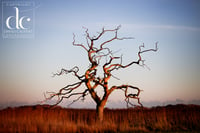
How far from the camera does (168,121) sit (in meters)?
14.9

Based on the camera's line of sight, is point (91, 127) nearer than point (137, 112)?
Yes

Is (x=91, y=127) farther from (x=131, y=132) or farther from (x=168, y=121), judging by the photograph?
(x=168, y=121)

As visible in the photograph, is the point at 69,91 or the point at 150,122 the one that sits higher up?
the point at 69,91

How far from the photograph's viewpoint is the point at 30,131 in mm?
12297

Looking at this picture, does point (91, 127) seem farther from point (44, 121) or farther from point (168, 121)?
point (168, 121)

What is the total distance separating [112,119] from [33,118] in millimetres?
3940

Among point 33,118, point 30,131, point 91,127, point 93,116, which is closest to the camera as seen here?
point 30,131

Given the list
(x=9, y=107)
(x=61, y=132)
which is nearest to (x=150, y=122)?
(x=61, y=132)

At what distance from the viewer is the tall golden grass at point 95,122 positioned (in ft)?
41.9

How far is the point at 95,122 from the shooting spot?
49.0ft

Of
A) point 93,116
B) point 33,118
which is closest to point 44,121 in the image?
point 33,118

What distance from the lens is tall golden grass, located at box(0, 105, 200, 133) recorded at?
12.8 metres

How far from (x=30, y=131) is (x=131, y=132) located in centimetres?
430

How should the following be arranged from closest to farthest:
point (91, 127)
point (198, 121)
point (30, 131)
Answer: point (30, 131), point (91, 127), point (198, 121)
